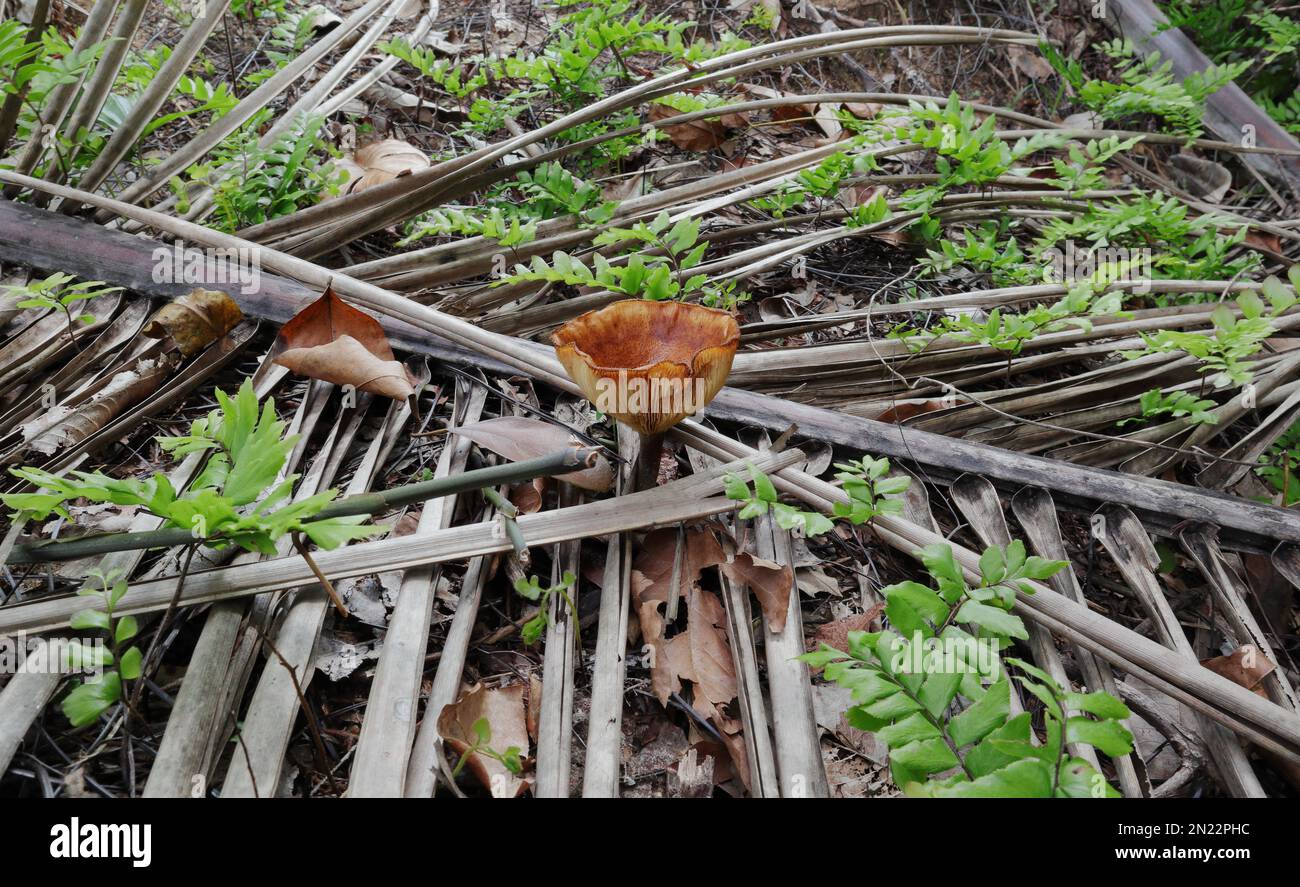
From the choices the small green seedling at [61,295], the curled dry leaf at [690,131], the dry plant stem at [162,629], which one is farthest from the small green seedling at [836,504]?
the curled dry leaf at [690,131]

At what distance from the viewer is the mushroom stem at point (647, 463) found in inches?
74.7

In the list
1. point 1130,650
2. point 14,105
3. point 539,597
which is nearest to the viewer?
point 1130,650

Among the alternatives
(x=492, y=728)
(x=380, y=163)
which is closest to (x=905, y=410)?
(x=492, y=728)

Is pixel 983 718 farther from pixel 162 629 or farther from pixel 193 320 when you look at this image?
pixel 193 320

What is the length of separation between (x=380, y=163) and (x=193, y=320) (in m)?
1.26

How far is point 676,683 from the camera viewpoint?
1704mm

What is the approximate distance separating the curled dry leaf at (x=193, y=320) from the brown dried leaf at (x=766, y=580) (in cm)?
155

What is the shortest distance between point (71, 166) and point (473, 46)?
210 centimetres

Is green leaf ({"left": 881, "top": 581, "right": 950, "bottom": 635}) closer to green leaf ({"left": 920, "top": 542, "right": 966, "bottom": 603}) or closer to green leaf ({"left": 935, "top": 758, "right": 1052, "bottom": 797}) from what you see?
green leaf ({"left": 920, "top": 542, "right": 966, "bottom": 603})

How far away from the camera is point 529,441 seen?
201 centimetres

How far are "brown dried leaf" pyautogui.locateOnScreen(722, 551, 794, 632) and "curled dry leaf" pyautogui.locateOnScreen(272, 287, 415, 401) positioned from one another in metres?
0.96

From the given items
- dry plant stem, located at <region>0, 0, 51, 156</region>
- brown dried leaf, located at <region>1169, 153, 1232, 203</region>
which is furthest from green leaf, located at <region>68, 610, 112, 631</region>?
brown dried leaf, located at <region>1169, 153, 1232, 203</region>

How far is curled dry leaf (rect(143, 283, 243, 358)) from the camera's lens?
7.20 feet

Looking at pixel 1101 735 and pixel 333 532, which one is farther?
pixel 333 532
